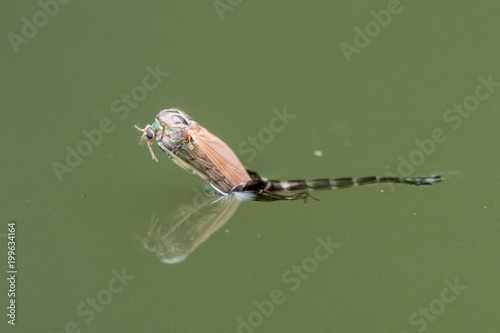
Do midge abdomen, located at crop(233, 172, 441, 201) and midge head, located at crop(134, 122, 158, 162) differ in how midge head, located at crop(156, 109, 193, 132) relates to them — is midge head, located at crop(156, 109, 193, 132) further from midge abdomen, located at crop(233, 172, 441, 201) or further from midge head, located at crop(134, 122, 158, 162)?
midge abdomen, located at crop(233, 172, 441, 201)

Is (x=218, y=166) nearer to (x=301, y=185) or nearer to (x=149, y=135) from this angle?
(x=149, y=135)

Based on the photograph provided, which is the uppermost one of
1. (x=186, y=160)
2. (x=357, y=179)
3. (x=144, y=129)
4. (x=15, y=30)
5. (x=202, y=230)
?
(x=15, y=30)

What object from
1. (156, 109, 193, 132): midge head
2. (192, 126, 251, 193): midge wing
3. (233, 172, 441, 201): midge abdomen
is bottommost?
(233, 172, 441, 201): midge abdomen

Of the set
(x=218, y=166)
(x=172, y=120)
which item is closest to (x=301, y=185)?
(x=218, y=166)

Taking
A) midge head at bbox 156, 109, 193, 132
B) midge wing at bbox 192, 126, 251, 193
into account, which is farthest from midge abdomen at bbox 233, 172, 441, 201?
midge head at bbox 156, 109, 193, 132

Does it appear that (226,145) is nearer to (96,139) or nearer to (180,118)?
(180,118)

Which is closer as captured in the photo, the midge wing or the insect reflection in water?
the insect reflection in water

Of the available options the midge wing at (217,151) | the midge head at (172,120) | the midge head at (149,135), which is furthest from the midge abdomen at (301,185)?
the midge head at (149,135)

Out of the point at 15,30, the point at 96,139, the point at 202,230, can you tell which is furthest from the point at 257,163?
the point at 15,30

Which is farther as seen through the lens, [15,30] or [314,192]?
[15,30]
